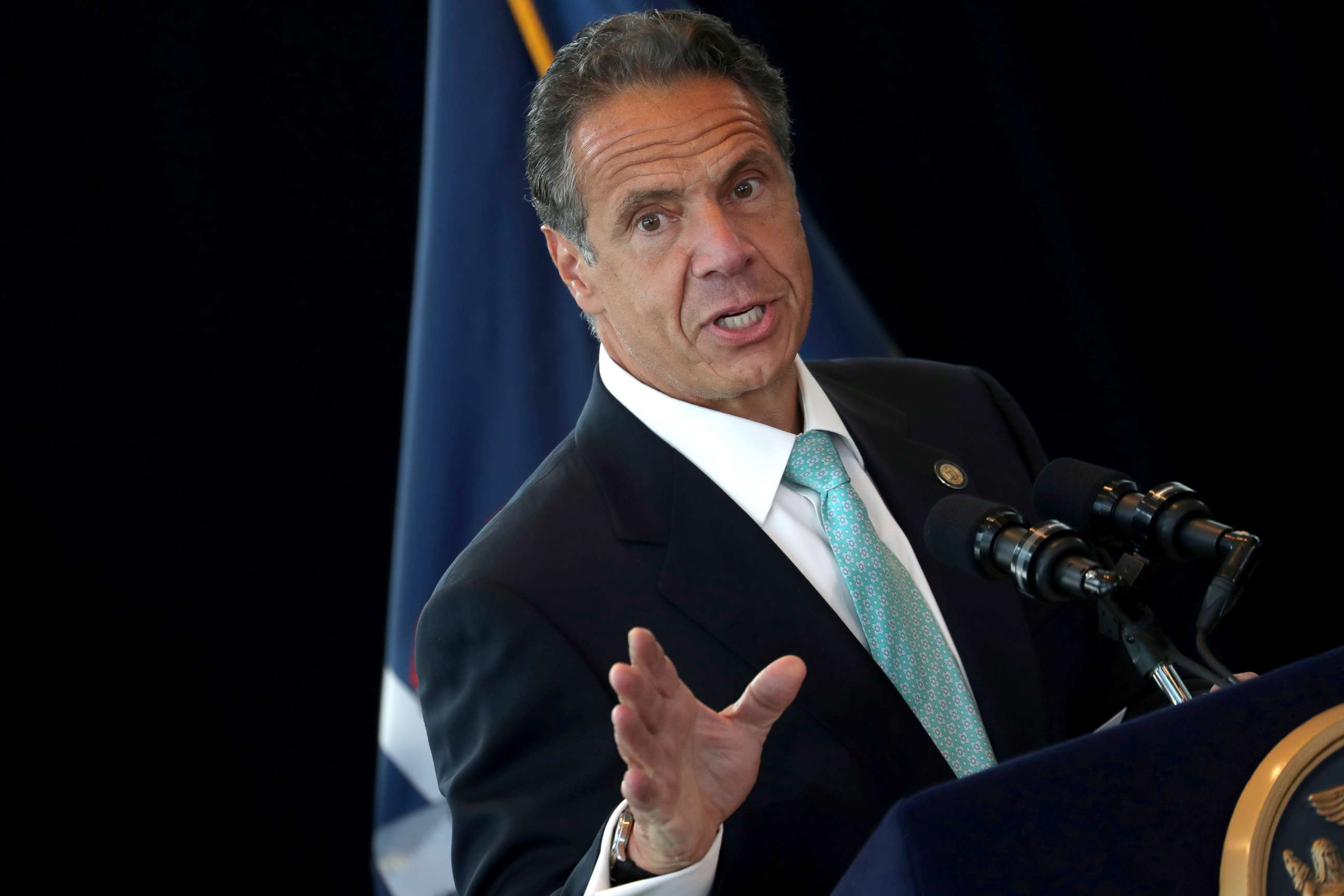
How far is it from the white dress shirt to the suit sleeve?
0.99 feet

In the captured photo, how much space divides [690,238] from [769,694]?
2.24ft

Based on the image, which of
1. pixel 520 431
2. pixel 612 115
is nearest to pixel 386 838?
pixel 520 431

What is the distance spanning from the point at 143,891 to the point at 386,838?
50cm

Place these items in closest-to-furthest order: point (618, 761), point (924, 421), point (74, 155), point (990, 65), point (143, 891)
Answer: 1. point (618, 761)
2. point (924, 421)
3. point (74, 155)
4. point (143, 891)
5. point (990, 65)

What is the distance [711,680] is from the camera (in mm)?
1335

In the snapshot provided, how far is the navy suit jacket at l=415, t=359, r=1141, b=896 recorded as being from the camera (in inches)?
49.1

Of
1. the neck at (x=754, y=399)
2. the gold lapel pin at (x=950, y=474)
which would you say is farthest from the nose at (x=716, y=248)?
the gold lapel pin at (x=950, y=474)

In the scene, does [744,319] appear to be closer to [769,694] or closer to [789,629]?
[789,629]

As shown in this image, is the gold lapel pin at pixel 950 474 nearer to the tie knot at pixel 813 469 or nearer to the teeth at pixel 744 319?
the tie knot at pixel 813 469

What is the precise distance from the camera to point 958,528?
1.06 meters

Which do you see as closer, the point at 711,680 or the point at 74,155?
the point at 711,680

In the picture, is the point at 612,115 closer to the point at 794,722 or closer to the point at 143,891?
the point at 794,722

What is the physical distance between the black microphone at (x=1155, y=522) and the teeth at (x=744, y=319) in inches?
17.8

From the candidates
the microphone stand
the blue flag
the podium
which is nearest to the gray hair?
the blue flag
